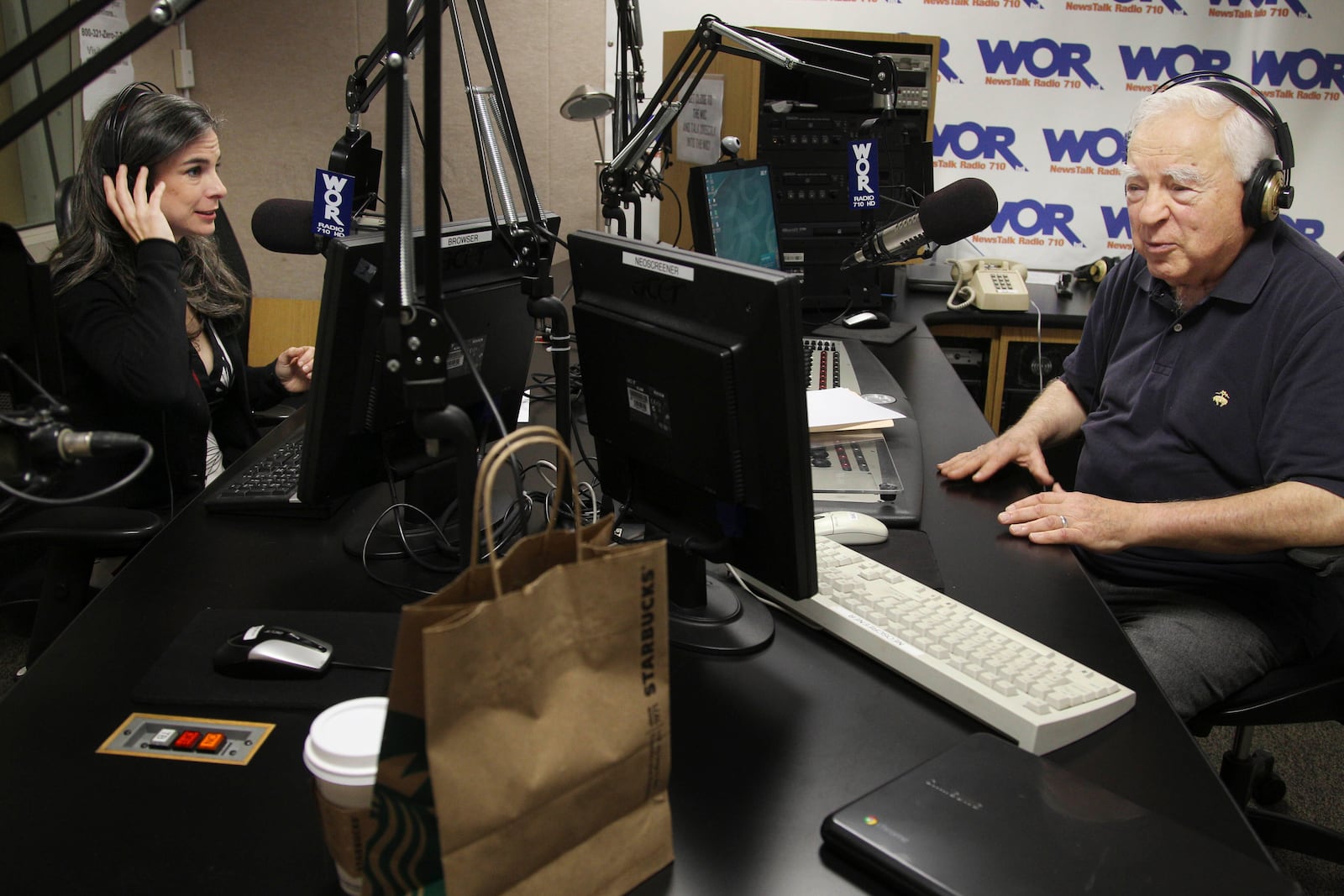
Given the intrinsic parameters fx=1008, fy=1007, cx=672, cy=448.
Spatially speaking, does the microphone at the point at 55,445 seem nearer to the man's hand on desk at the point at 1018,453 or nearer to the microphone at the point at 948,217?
the man's hand on desk at the point at 1018,453

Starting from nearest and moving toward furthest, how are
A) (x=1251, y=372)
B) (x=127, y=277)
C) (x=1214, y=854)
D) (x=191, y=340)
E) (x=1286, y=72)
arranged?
(x=1214, y=854)
(x=1251, y=372)
(x=127, y=277)
(x=191, y=340)
(x=1286, y=72)

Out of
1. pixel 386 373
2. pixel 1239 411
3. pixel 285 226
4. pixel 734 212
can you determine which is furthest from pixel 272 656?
pixel 734 212

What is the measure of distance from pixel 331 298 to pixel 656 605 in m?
0.60

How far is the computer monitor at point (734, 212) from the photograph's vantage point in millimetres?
Answer: 2340

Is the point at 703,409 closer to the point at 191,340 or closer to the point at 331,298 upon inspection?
the point at 331,298

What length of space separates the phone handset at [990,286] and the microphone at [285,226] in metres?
1.82

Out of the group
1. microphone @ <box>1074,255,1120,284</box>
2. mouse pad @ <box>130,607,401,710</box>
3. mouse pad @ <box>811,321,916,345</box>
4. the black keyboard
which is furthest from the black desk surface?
microphone @ <box>1074,255,1120,284</box>

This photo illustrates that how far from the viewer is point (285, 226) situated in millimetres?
1709

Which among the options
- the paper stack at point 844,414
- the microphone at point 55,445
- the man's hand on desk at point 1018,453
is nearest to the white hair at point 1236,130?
the man's hand on desk at point 1018,453

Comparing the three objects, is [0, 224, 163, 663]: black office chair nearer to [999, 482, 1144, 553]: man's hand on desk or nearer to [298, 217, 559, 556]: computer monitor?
[298, 217, 559, 556]: computer monitor

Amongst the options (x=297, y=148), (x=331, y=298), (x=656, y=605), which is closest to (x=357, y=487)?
(x=331, y=298)

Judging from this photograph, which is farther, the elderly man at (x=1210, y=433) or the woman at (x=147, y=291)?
the woman at (x=147, y=291)

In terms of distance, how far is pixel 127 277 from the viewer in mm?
1831

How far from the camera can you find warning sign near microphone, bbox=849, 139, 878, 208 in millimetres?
2238
